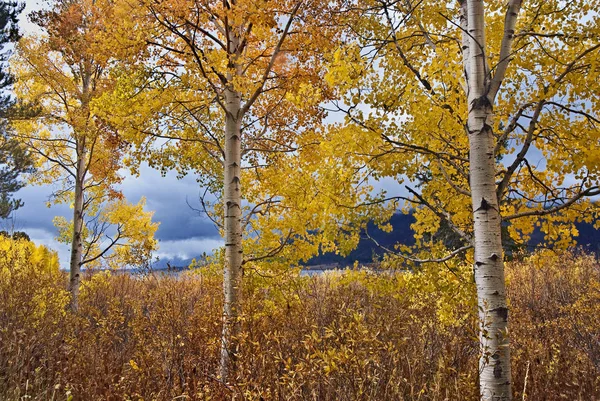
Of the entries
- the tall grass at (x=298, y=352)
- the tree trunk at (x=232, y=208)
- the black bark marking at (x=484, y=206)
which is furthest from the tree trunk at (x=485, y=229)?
the tree trunk at (x=232, y=208)

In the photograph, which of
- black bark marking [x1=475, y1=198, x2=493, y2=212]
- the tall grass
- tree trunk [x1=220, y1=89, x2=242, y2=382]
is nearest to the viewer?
the tall grass

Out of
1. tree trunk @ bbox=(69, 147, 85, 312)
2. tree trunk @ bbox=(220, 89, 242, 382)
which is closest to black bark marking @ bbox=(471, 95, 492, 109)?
tree trunk @ bbox=(220, 89, 242, 382)

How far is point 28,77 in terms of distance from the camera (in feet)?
32.3

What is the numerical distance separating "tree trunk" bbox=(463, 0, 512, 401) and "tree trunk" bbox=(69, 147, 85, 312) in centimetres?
794

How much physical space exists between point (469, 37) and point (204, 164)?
4.79m

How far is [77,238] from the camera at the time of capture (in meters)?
9.00

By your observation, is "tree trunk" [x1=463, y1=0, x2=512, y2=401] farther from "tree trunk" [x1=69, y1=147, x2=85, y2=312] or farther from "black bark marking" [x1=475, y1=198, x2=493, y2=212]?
"tree trunk" [x1=69, y1=147, x2=85, y2=312]

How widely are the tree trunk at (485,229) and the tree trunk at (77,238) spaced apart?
313 inches

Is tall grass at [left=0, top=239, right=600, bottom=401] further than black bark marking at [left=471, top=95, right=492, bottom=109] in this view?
No

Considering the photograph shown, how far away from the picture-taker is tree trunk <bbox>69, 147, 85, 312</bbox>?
8938 mm

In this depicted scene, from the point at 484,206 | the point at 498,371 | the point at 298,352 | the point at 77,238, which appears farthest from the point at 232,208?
the point at 77,238

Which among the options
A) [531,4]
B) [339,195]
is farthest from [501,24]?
[339,195]

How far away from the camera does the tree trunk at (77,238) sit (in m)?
8.94

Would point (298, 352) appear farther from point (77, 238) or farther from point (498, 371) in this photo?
point (77, 238)
